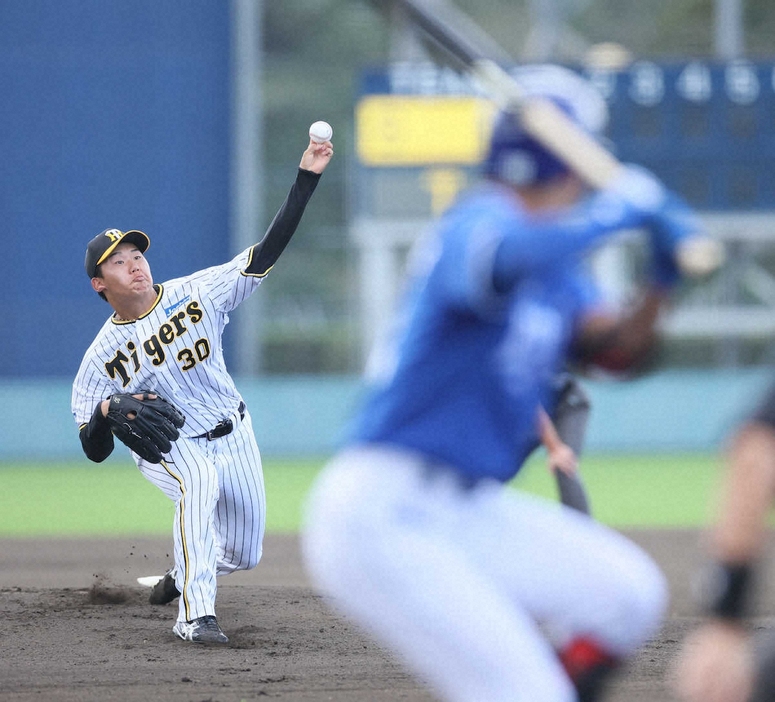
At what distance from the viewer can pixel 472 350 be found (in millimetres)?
2697

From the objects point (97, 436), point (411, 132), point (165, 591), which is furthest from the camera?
point (411, 132)

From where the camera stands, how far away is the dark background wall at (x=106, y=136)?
65.2 feet

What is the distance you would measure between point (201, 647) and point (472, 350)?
3.08 metres

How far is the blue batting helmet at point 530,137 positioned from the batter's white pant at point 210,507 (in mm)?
2968

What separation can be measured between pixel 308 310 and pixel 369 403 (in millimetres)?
17118

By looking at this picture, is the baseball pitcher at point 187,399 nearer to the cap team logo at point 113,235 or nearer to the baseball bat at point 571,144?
the cap team logo at point 113,235

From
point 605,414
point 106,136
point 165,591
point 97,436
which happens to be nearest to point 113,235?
point 97,436

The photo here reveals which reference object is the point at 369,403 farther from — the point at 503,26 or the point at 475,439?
the point at 503,26

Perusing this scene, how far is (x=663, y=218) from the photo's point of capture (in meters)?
2.54

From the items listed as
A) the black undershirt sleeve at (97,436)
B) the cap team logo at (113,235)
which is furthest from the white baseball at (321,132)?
the black undershirt sleeve at (97,436)

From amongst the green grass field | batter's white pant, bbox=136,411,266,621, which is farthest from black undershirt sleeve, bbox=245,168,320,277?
the green grass field

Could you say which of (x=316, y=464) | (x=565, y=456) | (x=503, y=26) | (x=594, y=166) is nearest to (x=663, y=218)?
(x=594, y=166)

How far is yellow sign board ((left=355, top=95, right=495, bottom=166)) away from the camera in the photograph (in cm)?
1536

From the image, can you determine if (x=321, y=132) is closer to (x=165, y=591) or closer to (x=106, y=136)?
(x=165, y=591)
